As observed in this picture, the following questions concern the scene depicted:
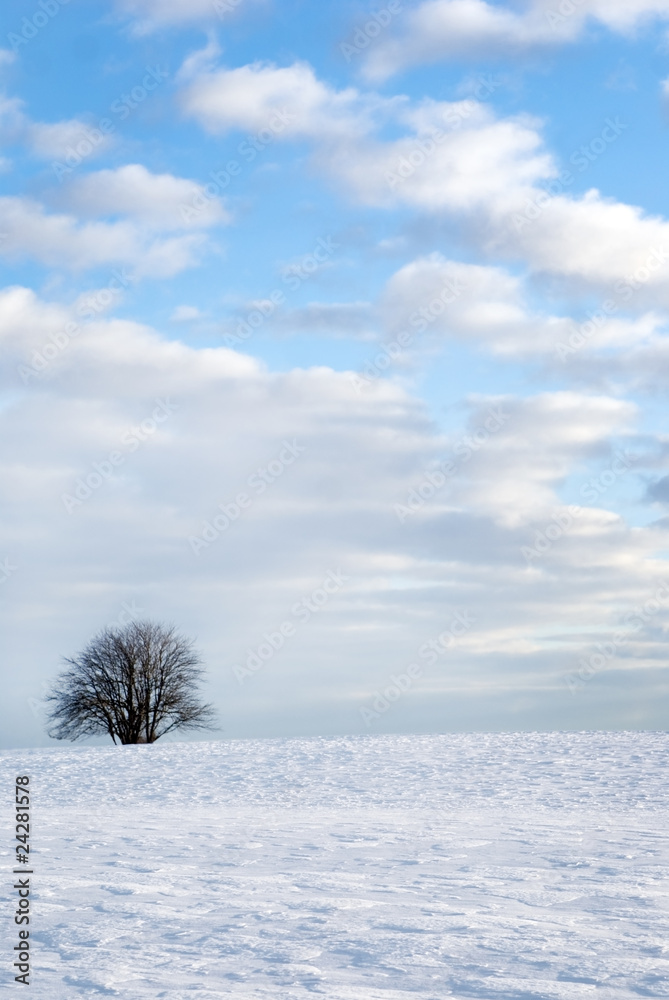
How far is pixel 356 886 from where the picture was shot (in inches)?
307

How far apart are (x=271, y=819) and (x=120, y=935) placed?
→ 6.24 m

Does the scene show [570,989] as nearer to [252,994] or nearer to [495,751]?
[252,994]

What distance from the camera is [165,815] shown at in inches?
515

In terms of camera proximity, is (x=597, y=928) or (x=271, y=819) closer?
(x=597, y=928)

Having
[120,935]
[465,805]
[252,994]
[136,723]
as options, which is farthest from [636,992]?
[136,723]

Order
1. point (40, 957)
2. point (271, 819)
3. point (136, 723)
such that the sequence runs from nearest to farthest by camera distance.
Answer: point (40, 957), point (271, 819), point (136, 723)

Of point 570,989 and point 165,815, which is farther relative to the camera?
point 165,815

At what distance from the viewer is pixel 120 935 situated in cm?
627

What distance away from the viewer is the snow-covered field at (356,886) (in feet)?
17.7

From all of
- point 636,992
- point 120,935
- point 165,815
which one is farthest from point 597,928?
point 165,815

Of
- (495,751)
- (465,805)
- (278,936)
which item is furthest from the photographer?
(495,751)

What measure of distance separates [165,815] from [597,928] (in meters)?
8.03

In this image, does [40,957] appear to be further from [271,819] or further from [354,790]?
[354,790]

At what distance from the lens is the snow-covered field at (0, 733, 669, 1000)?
5.40m
